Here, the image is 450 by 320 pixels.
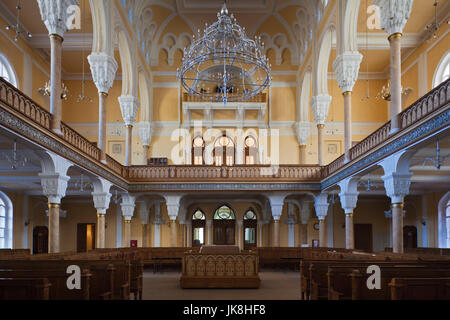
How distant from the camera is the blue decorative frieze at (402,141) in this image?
9719 millimetres

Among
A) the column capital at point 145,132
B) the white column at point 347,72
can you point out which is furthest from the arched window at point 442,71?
the column capital at point 145,132

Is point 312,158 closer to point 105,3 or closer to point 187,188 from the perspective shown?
point 187,188

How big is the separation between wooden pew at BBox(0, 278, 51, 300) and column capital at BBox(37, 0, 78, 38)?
9.81 metres

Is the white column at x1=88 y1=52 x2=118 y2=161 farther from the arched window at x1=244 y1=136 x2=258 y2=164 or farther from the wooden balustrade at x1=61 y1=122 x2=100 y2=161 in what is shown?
the arched window at x1=244 y1=136 x2=258 y2=164

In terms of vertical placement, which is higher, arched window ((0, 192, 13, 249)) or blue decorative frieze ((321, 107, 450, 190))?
blue decorative frieze ((321, 107, 450, 190))

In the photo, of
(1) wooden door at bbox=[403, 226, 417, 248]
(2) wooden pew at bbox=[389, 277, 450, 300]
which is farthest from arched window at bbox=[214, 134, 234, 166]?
(2) wooden pew at bbox=[389, 277, 450, 300]

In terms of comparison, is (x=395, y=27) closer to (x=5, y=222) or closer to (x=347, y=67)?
(x=347, y=67)

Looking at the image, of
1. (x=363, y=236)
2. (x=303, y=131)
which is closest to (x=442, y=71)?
(x=303, y=131)

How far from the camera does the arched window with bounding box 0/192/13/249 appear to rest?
22922 millimetres

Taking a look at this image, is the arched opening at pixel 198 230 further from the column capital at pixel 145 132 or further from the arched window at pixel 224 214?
the column capital at pixel 145 132

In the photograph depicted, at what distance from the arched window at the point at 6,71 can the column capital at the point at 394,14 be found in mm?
16798

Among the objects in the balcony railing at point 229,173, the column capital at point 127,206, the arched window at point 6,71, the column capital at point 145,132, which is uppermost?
the arched window at point 6,71

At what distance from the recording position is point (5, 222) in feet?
75.9

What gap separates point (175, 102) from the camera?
94.3ft
